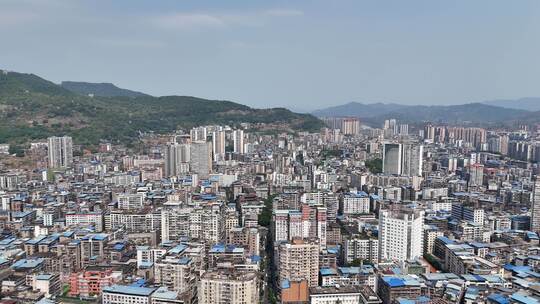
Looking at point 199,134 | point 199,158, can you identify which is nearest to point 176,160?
point 199,158

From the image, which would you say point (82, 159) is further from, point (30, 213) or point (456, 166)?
point (456, 166)

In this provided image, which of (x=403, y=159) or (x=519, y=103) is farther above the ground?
(x=519, y=103)

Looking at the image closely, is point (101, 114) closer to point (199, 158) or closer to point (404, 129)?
point (199, 158)

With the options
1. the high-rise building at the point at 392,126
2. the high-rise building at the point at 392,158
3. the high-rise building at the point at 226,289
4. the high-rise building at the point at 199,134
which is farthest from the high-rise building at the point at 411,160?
Result: the high-rise building at the point at 392,126

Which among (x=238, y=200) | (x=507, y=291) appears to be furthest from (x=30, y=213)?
(x=507, y=291)

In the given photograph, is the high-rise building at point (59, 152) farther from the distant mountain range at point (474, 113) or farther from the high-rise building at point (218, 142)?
the distant mountain range at point (474, 113)

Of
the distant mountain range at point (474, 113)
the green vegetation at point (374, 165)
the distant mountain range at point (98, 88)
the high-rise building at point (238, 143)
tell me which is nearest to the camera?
the green vegetation at point (374, 165)

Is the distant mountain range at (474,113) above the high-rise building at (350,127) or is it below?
above
